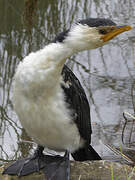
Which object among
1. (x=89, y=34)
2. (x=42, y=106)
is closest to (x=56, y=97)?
(x=42, y=106)

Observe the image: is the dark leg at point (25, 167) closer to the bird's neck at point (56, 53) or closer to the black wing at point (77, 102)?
the black wing at point (77, 102)

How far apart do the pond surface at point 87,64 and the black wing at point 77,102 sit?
1105 mm

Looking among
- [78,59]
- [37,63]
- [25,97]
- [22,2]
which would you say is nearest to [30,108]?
[25,97]

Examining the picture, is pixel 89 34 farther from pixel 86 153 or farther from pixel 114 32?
pixel 86 153

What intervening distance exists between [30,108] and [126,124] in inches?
90.8

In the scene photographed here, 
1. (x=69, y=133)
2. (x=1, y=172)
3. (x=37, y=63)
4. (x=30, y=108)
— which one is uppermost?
(x=37, y=63)

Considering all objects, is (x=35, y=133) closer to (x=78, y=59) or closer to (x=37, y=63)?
(x=37, y=63)

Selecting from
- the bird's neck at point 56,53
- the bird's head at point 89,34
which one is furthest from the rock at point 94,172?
the bird's head at point 89,34

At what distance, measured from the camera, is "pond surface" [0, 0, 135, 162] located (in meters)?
5.42

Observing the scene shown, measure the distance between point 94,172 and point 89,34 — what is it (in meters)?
1.14

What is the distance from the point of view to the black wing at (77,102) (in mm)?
3686

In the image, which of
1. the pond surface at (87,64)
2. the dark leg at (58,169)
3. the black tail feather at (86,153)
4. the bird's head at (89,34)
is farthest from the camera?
the pond surface at (87,64)

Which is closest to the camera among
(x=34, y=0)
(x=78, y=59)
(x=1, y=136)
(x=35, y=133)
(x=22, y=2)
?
(x=35, y=133)

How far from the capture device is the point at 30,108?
350 cm
